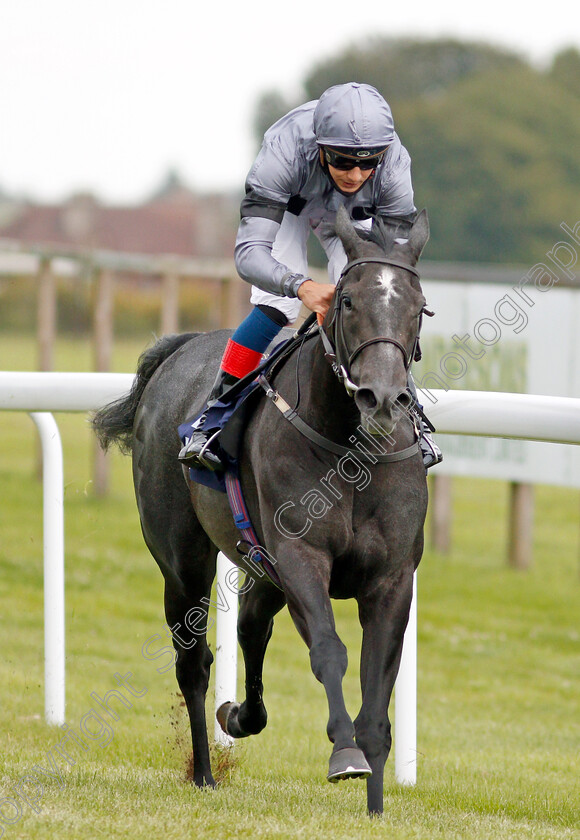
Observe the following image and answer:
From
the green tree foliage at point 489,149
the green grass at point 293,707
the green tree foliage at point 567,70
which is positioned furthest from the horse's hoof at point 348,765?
the green tree foliage at point 567,70

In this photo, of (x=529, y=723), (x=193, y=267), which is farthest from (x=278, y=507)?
(x=193, y=267)

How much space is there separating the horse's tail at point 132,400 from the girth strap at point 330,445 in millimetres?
1512

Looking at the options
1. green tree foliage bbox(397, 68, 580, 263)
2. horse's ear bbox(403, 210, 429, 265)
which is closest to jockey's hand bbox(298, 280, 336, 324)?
horse's ear bbox(403, 210, 429, 265)

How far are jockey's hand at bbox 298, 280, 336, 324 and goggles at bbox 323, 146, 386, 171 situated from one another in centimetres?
42

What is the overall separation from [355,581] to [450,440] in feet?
21.2

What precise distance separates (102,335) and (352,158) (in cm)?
780

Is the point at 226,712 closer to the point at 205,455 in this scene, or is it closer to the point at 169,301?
the point at 205,455

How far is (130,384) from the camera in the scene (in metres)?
5.07

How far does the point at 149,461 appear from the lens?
4719 mm

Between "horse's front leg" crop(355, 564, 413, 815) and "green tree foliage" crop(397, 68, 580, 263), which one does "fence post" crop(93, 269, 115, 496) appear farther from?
"green tree foliage" crop(397, 68, 580, 263)

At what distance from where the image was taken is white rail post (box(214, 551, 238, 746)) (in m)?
4.75

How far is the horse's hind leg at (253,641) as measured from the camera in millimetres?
4406

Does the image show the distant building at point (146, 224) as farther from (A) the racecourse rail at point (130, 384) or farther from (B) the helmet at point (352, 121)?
(B) the helmet at point (352, 121)

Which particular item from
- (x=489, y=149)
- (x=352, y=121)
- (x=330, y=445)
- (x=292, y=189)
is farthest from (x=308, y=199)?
(x=489, y=149)
